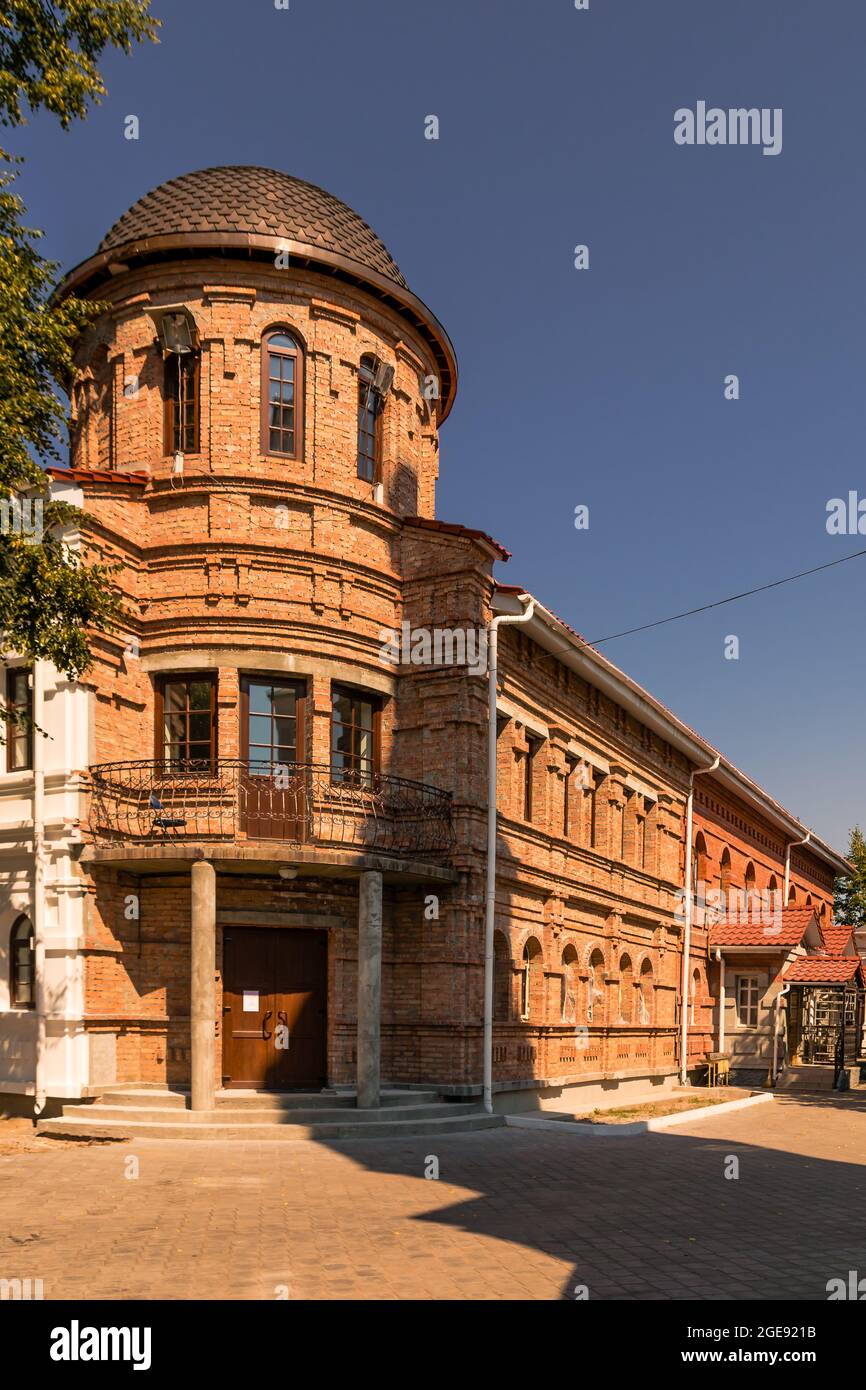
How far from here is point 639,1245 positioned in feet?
30.0

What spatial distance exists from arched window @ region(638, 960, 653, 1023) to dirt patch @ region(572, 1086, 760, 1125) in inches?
80.8

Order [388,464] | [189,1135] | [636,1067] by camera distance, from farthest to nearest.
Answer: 1. [636,1067]
2. [388,464]
3. [189,1135]

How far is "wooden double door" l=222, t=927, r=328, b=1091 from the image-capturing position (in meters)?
16.5

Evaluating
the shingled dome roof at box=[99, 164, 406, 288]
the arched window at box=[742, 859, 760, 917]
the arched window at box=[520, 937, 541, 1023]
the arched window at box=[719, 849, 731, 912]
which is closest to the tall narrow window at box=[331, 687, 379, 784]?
the arched window at box=[520, 937, 541, 1023]

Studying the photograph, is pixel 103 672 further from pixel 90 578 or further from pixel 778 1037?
pixel 778 1037

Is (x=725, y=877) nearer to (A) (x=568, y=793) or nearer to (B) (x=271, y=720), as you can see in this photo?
(A) (x=568, y=793)

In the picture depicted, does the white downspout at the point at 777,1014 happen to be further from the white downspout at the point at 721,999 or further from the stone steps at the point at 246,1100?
the stone steps at the point at 246,1100

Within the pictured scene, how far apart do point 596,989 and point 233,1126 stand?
1166 cm

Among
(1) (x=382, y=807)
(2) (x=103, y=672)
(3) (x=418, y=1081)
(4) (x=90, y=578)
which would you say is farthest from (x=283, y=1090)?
(4) (x=90, y=578)

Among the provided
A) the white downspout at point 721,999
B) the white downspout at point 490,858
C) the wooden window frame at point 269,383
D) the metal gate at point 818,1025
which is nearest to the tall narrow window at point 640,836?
the white downspout at point 721,999

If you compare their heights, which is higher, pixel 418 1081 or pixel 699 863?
pixel 699 863

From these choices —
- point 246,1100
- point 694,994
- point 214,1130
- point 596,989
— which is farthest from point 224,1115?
point 694,994

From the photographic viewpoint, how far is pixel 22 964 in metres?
16.6

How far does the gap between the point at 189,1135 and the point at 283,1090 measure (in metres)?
2.59
